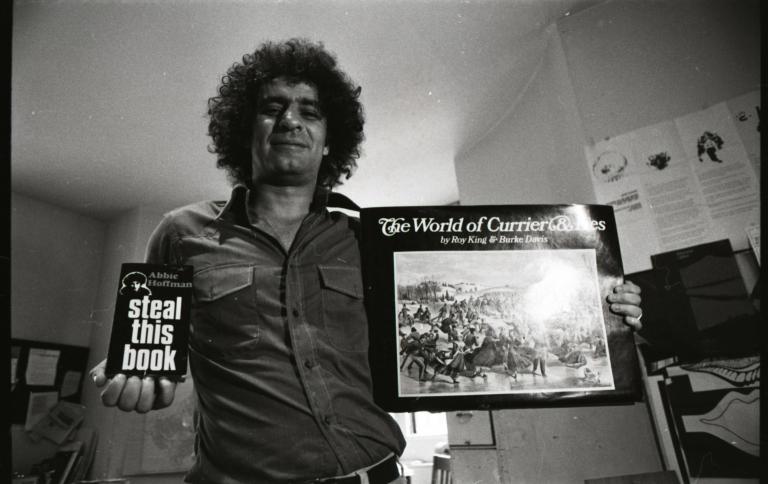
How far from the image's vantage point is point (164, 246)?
809 mm

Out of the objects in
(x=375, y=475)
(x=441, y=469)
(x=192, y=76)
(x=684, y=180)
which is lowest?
(x=441, y=469)

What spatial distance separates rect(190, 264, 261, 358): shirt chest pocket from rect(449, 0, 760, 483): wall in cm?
105

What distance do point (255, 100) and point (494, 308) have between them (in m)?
0.71

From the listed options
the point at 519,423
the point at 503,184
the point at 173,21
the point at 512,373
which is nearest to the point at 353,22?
the point at 173,21

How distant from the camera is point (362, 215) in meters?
0.85

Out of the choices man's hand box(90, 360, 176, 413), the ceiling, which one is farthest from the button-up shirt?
the ceiling

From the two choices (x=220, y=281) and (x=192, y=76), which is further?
(x=192, y=76)

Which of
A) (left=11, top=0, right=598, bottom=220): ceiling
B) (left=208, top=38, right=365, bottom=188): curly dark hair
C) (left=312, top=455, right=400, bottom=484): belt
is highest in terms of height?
(left=11, top=0, right=598, bottom=220): ceiling

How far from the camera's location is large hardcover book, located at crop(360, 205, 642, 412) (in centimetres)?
77

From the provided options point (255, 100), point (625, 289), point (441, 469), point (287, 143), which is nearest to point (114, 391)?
point (287, 143)

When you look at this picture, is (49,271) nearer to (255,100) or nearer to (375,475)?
(255,100)

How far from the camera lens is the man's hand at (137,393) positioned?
0.61 m

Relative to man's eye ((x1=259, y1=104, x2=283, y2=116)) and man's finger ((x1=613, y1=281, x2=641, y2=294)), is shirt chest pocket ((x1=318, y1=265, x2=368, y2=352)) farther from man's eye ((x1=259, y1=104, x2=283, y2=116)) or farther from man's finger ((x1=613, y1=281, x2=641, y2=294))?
man's finger ((x1=613, y1=281, x2=641, y2=294))

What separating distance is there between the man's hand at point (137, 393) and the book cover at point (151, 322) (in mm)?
10
